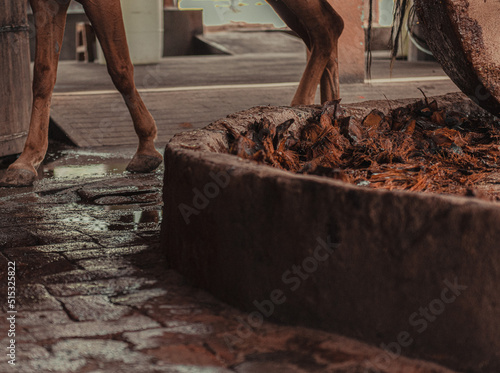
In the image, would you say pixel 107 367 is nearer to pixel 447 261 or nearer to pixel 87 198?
pixel 447 261

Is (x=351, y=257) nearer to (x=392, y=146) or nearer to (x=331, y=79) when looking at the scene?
Result: (x=392, y=146)

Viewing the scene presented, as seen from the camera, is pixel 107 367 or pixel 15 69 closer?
pixel 107 367

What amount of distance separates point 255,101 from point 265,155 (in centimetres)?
569

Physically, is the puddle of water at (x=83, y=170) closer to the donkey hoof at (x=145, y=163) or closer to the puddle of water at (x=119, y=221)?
the donkey hoof at (x=145, y=163)

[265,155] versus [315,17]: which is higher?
[315,17]

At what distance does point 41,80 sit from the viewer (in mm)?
5105

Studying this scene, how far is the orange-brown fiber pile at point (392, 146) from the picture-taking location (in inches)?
132

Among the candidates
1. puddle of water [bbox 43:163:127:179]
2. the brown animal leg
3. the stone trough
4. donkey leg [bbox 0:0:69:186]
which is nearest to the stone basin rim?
the stone trough

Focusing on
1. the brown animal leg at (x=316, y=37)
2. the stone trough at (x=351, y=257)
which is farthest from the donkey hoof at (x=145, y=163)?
the stone trough at (x=351, y=257)

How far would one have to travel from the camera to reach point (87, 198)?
469cm

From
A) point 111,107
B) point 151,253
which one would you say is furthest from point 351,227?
point 111,107

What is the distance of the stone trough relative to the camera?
2248 millimetres

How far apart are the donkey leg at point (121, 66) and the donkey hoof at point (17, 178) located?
0.78m

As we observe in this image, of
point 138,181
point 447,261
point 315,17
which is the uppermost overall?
point 315,17
